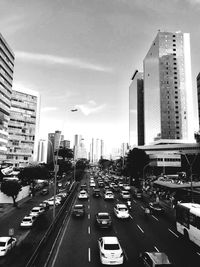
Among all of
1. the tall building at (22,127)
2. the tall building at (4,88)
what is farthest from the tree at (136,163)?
the tall building at (22,127)

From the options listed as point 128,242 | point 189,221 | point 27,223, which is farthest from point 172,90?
point 128,242

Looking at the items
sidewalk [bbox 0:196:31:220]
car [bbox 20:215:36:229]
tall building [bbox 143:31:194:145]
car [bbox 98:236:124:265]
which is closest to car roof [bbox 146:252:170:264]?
car [bbox 98:236:124:265]

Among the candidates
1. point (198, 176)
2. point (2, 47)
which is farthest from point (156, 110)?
point (2, 47)

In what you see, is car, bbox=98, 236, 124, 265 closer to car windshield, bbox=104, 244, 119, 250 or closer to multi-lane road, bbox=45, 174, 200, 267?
car windshield, bbox=104, 244, 119, 250

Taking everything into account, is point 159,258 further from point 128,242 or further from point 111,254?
point 128,242

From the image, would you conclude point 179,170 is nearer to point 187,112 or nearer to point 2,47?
point 187,112
